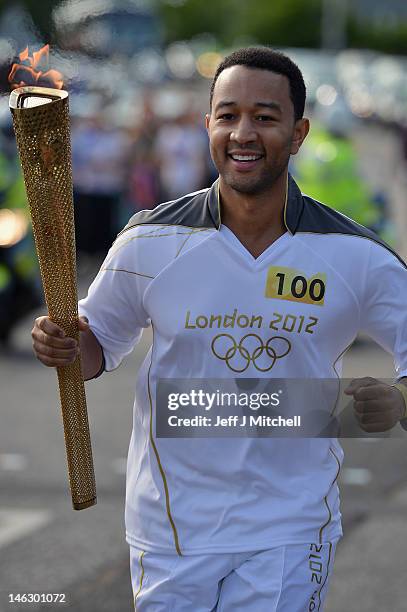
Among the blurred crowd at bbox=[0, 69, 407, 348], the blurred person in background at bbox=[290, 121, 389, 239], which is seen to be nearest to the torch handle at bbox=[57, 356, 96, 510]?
the blurred person in background at bbox=[290, 121, 389, 239]

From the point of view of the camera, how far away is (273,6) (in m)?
68.9

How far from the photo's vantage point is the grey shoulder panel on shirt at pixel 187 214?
130 inches

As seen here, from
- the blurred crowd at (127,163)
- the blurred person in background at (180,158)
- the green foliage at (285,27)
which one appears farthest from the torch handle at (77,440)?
the green foliage at (285,27)

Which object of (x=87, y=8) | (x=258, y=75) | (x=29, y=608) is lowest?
(x=29, y=608)

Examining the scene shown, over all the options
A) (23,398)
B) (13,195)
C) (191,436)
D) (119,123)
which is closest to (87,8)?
(191,436)

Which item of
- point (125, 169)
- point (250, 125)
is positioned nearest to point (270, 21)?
point (125, 169)

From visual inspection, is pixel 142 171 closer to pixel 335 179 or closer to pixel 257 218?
pixel 335 179

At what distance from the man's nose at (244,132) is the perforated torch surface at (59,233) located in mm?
386

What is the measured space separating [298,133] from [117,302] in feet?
1.96

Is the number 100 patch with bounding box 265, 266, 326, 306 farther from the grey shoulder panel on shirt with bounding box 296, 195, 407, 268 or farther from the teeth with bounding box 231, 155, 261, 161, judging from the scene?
the teeth with bounding box 231, 155, 261, 161

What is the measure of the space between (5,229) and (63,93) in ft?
24.4

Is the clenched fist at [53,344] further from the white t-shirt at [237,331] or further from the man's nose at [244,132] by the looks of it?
the man's nose at [244,132]

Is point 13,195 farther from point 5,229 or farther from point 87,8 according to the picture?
point 87,8

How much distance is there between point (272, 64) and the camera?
3.16m
